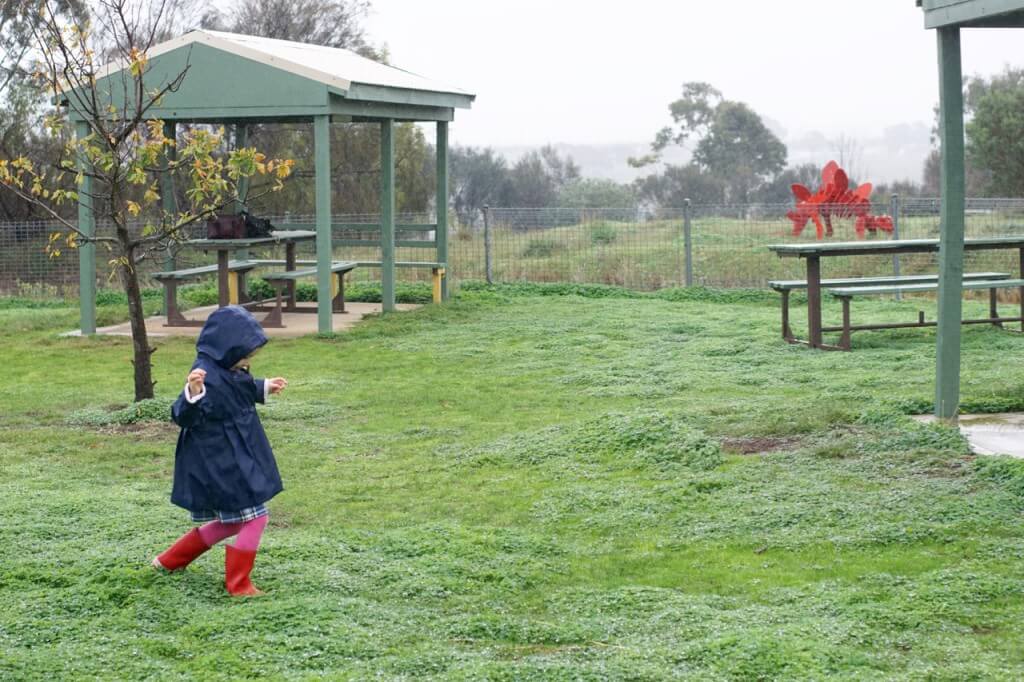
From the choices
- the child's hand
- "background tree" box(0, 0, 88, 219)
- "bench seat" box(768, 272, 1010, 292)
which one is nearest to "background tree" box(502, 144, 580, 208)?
"background tree" box(0, 0, 88, 219)

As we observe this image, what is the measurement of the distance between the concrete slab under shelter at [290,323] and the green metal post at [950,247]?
8.20 meters

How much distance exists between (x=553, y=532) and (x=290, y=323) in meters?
10.3

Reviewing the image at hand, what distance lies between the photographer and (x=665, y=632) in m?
5.03

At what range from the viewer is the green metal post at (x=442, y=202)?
18.4 metres

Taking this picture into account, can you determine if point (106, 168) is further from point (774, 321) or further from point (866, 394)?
point (774, 321)

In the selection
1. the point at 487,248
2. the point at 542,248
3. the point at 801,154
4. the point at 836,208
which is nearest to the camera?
the point at 487,248

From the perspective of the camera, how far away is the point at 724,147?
80500 millimetres

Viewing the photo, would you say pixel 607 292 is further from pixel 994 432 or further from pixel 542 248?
pixel 994 432

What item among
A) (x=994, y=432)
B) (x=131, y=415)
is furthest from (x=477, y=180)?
(x=994, y=432)

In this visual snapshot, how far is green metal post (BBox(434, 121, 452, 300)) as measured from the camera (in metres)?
18.4

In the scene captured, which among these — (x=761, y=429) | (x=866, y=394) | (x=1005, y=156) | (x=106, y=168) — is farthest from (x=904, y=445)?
(x=1005, y=156)

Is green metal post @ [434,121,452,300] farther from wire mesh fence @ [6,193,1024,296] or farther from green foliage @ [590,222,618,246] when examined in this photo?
green foliage @ [590,222,618,246]

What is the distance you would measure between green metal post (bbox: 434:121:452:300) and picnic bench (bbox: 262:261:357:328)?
47.9 inches

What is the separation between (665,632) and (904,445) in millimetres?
3390
